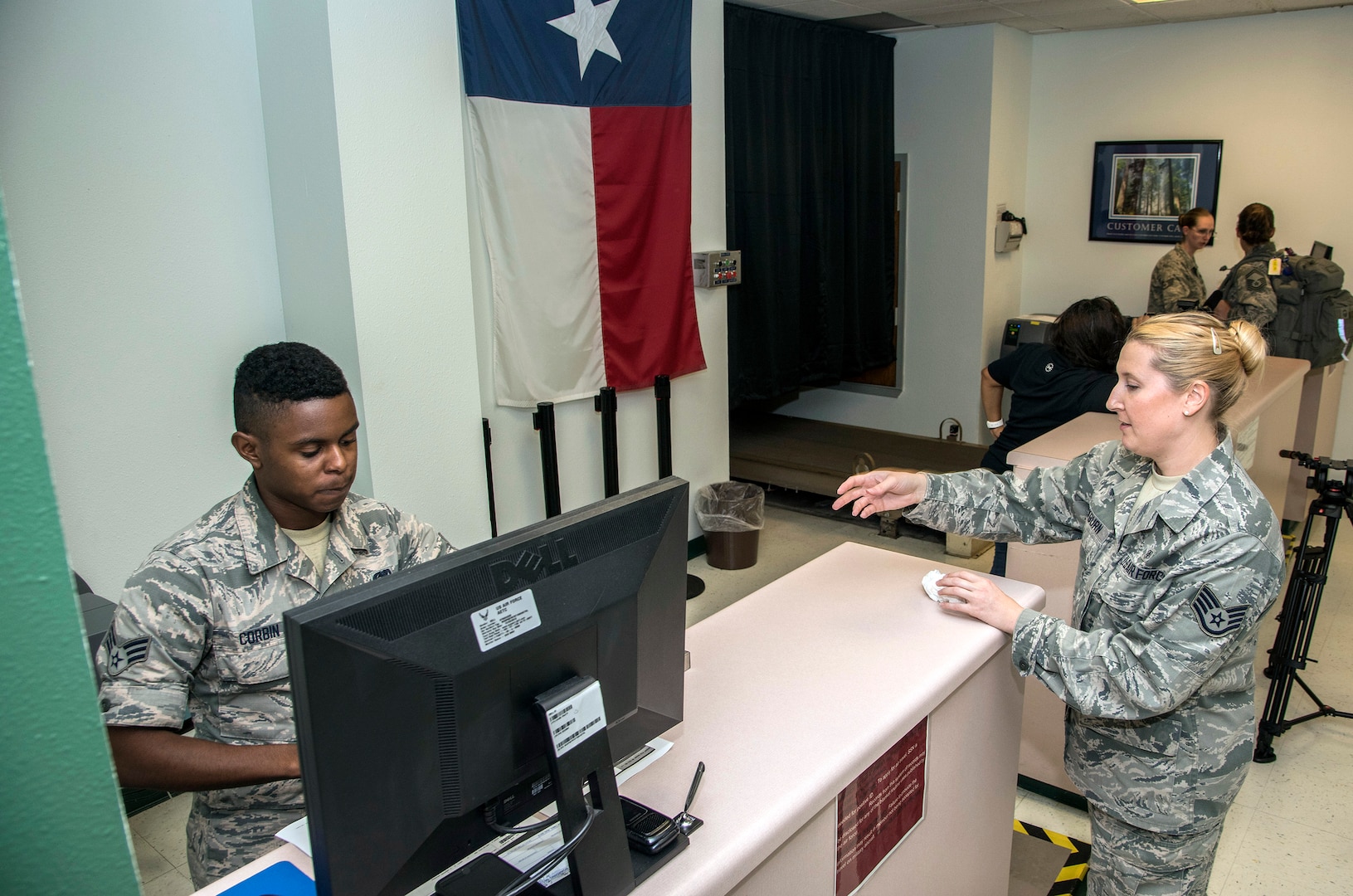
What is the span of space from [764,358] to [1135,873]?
3737 mm

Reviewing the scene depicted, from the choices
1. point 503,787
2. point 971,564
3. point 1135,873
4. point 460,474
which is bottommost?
point 971,564

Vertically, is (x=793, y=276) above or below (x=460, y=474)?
above

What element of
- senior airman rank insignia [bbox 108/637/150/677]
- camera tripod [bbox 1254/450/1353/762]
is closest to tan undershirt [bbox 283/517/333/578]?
senior airman rank insignia [bbox 108/637/150/677]

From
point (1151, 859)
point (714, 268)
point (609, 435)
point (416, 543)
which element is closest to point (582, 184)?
point (714, 268)

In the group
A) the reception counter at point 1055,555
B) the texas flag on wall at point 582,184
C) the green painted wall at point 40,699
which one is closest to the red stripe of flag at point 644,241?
the texas flag on wall at point 582,184

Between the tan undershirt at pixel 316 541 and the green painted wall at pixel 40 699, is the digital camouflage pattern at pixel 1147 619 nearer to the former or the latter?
the tan undershirt at pixel 316 541

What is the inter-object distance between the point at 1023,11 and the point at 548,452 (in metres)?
3.69

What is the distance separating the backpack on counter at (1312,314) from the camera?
5082 millimetres

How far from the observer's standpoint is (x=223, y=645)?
4.82 ft

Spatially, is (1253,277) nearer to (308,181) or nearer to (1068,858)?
(1068,858)

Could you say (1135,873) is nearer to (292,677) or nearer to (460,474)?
(292,677)

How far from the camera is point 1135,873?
1853 millimetres

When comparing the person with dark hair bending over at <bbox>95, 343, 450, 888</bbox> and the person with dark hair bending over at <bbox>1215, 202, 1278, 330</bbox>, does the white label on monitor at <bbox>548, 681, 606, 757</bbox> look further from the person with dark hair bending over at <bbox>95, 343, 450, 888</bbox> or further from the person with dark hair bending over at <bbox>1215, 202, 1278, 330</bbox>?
the person with dark hair bending over at <bbox>1215, 202, 1278, 330</bbox>

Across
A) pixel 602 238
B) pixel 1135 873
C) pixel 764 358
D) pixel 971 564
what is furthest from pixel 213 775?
pixel 764 358
